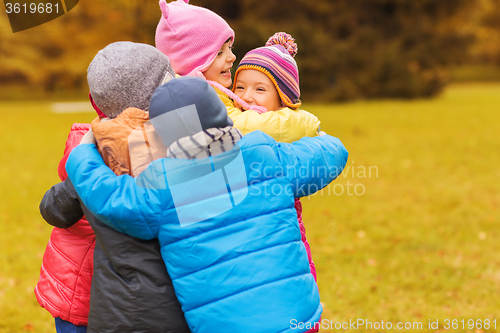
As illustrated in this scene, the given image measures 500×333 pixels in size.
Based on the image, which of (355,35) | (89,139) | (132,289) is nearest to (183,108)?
(89,139)

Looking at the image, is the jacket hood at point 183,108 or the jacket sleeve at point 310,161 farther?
the jacket sleeve at point 310,161

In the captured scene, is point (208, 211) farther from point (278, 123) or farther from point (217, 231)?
point (278, 123)

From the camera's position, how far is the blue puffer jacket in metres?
1.57

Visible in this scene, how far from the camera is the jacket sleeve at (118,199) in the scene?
1554 millimetres

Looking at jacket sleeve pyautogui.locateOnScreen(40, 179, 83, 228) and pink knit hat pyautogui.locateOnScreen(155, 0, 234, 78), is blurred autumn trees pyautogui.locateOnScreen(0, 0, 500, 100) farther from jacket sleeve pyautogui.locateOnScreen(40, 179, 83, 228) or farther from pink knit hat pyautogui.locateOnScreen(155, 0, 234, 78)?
jacket sleeve pyautogui.locateOnScreen(40, 179, 83, 228)

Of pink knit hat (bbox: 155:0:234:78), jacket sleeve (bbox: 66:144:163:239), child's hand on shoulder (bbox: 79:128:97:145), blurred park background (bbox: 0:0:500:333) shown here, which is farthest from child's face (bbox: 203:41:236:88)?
blurred park background (bbox: 0:0:500:333)

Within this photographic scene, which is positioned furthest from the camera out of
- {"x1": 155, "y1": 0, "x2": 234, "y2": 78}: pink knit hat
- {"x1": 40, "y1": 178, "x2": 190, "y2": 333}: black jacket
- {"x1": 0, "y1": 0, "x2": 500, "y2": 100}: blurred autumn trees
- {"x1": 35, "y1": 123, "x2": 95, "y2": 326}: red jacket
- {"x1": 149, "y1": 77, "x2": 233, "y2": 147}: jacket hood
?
{"x1": 0, "y1": 0, "x2": 500, "y2": 100}: blurred autumn trees

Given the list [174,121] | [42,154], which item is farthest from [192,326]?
[42,154]

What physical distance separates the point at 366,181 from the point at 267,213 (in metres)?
7.03

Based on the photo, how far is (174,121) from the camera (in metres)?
1.55

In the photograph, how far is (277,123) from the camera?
1.94m

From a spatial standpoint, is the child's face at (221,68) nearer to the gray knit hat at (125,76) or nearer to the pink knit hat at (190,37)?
the pink knit hat at (190,37)

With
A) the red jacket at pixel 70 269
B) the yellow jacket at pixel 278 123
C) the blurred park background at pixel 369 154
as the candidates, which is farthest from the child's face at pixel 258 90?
the blurred park background at pixel 369 154

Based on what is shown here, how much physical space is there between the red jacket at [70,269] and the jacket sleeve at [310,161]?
910mm
